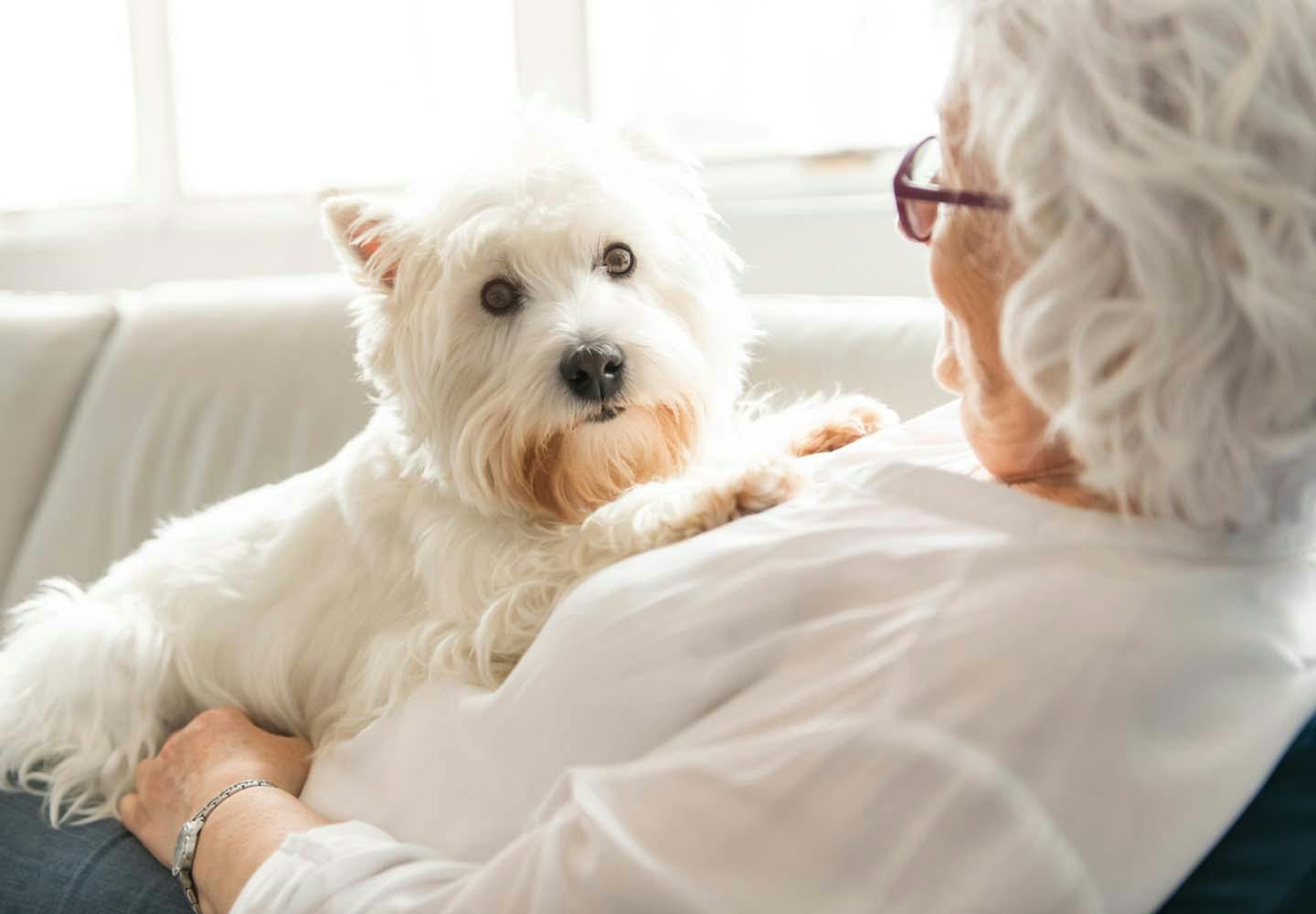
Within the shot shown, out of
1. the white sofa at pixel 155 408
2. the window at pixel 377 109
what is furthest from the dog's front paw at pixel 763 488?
the window at pixel 377 109

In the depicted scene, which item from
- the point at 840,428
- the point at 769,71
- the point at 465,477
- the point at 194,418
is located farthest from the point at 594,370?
the point at 769,71

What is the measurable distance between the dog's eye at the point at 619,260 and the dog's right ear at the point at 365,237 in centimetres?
25

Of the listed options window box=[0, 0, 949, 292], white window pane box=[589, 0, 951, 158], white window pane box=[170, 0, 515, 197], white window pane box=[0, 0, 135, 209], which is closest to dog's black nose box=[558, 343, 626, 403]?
window box=[0, 0, 949, 292]

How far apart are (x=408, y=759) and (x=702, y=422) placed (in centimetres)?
52

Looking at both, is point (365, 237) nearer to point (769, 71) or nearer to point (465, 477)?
point (465, 477)

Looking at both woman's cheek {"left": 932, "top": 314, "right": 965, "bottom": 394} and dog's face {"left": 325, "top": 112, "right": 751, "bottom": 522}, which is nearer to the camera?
woman's cheek {"left": 932, "top": 314, "right": 965, "bottom": 394}

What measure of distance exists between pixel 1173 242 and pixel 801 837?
458 millimetres

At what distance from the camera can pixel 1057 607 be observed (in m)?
0.81

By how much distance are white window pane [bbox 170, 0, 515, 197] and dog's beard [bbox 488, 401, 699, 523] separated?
6.15ft

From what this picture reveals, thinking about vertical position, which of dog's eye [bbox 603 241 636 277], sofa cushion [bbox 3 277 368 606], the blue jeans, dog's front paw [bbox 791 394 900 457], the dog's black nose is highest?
dog's eye [bbox 603 241 636 277]

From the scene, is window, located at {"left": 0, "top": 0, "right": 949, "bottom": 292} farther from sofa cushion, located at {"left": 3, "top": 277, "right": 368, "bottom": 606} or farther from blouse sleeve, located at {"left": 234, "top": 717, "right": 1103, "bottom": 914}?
blouse sleeve, located at {"left": 234, "top": 717, "right": 1103, "bottom": 914}

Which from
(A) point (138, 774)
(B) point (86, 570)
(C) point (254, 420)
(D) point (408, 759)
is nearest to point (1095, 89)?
(D) point (408, 759)

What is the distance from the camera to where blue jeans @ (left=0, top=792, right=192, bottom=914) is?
1.31 m

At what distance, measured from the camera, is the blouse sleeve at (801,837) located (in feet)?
2.51
